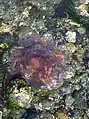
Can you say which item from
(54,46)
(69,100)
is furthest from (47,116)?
(54,46)

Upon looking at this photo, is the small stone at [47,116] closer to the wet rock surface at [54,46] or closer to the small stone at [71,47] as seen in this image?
the wet rock surface at [54,46]

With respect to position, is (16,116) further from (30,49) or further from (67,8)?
(67,8)

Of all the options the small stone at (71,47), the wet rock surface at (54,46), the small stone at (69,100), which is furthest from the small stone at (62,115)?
the small stone at (71,47)

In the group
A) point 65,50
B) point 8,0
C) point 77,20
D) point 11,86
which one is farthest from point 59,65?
point 8,0

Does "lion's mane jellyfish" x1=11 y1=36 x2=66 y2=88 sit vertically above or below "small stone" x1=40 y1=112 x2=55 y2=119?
above

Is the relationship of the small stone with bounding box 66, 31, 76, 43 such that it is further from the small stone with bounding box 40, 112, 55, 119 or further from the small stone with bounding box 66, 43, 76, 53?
the small stone with bounding box 40, 112, 55, 119

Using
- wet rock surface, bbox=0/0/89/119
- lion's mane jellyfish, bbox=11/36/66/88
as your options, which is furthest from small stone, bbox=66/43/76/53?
lion's mane jellyfish, bbox=11/36/66/88

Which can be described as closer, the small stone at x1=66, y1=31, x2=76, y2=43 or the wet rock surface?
the wet rock surface

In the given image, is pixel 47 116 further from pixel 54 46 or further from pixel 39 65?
pixel 54 46
